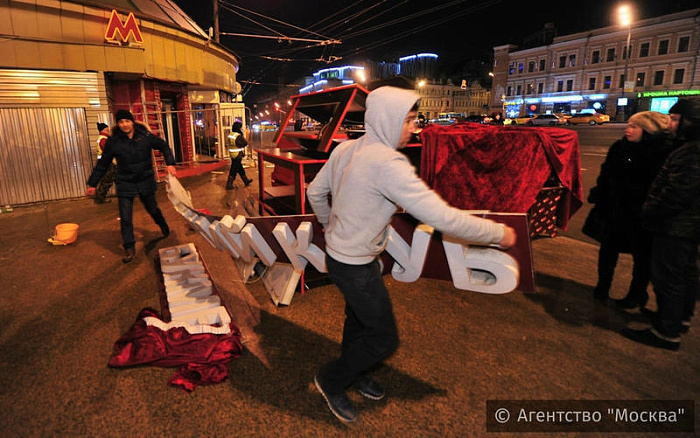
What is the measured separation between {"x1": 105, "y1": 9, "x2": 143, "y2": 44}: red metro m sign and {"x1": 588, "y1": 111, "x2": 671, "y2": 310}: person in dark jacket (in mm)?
12370

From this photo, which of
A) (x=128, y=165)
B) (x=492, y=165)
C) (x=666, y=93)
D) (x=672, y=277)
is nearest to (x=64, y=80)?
(x=128, y=165)

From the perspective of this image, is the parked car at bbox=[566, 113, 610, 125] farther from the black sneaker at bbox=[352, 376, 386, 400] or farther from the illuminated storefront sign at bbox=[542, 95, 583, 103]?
the black sneaker at bbox=[352, 376, 386, 400]

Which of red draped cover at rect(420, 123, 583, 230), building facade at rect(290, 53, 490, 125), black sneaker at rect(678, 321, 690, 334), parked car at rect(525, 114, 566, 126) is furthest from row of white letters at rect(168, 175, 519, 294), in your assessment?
building facade at rect(290, 53, 490, 125)

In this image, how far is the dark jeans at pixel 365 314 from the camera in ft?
7.65

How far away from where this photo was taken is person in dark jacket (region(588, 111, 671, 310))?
146 inches

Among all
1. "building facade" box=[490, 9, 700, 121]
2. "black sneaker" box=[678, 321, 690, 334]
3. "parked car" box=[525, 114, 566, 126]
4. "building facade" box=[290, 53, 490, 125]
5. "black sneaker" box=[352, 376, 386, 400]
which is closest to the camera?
"black sneaker" box=[352, 376, 386, 400]

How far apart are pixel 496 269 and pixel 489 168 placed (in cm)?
283

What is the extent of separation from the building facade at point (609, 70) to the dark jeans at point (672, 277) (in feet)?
148

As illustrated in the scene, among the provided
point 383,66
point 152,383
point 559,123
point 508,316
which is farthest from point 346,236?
point 383,66

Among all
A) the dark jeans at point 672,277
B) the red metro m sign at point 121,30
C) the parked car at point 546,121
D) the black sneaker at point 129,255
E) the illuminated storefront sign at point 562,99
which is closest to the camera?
the dark jeans at point 672,277

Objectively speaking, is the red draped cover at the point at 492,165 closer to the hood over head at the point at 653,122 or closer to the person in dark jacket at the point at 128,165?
the hood over head at the point at 653,122

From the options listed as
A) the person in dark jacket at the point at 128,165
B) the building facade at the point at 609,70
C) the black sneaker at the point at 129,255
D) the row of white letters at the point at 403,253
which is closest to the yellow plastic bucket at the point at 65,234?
the person in dark jacket at the point at 128,165

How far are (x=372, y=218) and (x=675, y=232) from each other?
105 inches

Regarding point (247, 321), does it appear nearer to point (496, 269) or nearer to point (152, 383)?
point (152, 383)
